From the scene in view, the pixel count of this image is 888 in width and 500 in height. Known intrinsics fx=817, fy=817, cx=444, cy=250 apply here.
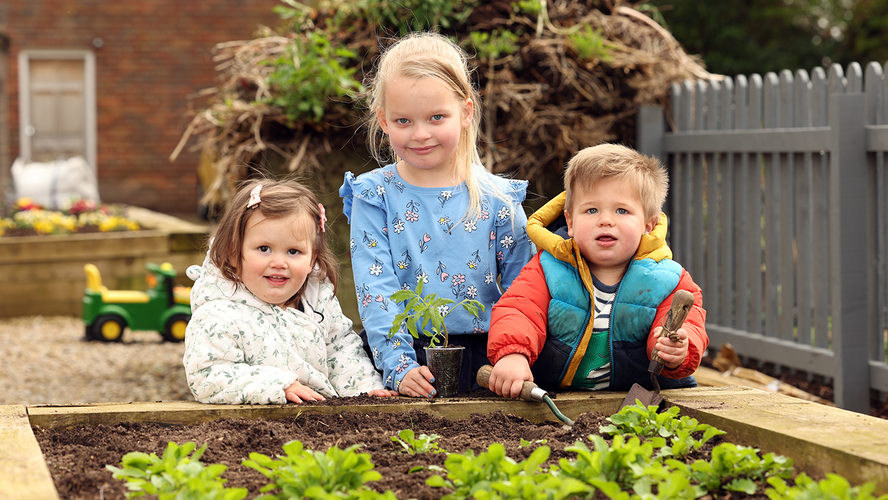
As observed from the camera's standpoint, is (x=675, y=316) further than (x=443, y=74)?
No

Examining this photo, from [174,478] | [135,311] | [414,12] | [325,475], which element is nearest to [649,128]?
[414,12]

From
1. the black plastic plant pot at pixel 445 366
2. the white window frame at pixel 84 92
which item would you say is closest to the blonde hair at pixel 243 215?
the black plastic plant pot at pixel 445 366

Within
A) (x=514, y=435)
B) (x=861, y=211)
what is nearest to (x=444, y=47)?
(x=514, y=435)

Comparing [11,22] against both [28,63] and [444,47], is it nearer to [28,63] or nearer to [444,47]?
[28,63]

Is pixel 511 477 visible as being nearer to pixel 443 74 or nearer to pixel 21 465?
pixel 21 465

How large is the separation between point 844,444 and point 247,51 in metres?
4.04

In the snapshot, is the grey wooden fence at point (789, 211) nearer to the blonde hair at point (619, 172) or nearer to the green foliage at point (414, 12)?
the green foliage at point (414, 12)

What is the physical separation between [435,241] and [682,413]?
0.90 meters

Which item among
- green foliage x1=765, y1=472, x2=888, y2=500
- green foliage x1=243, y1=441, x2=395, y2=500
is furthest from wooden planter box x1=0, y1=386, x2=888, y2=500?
green foliage x1=243, y1=441, x2=395, y2=500

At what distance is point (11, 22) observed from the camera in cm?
1262

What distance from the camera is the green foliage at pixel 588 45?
4.31m

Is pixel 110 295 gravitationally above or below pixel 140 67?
below

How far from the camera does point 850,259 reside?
152 inches

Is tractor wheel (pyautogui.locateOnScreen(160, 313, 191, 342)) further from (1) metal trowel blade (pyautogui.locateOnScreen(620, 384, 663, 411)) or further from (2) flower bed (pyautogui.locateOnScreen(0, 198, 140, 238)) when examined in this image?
(1) metal trowel blade (pyautogui.locateOnScreen(620, 384, 663, 411))
